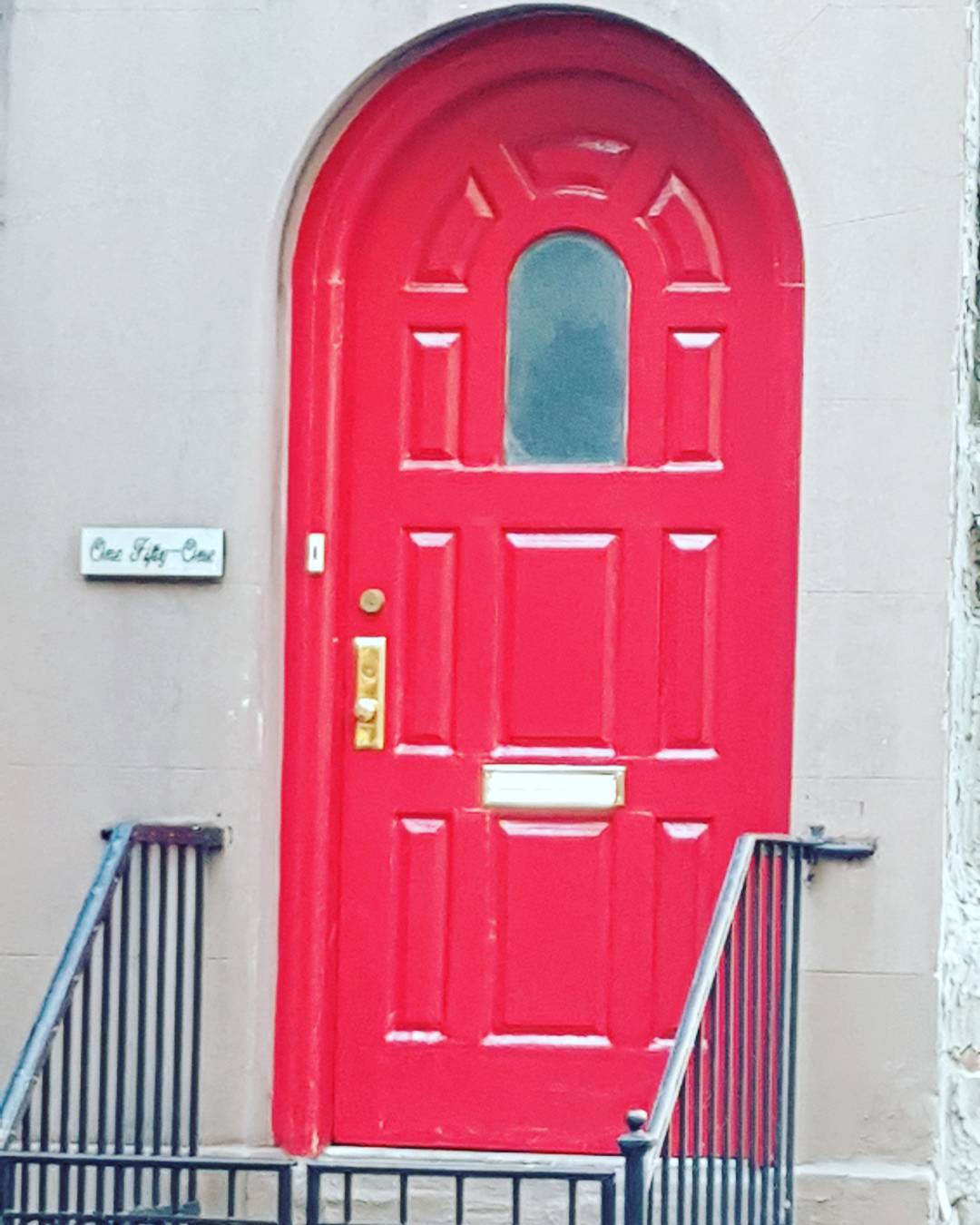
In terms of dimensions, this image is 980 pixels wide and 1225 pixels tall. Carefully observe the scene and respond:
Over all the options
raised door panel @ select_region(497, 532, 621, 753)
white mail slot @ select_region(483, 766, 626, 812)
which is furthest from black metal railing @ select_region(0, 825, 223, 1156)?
raised door panel @ select_region(497, 532, 621, 753)

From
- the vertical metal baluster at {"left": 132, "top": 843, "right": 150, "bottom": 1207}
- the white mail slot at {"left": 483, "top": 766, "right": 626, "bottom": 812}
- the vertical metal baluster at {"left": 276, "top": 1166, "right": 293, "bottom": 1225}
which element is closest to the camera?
the vertical metal baluster at {"left": 276, "top": 1166, "right": 293, "bottom": 1225}

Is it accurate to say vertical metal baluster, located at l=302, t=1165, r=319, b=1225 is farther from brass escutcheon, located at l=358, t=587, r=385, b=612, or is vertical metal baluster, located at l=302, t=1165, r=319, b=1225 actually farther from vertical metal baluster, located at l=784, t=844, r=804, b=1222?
Answer: brass escutcheon, located at l=358, t=587, r=385, b=612

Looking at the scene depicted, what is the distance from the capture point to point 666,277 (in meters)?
6.43

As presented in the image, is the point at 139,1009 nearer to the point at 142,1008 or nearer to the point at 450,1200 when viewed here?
the point at 142,1008

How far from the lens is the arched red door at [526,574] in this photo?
6293 millimetres

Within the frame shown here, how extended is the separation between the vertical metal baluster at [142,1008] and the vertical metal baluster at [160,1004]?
33 mm

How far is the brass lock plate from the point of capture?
6395 millimetres

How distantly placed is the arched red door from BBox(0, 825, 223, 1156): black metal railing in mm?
264

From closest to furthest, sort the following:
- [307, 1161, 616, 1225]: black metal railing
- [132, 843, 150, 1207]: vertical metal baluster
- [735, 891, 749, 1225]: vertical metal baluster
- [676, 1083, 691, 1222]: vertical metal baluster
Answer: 1. [676, 1083, 691, 1222]: vertical metal baluster
2. [735, 891, 749, 1225]: vertical metal baluster
3. [132, 843, 150, 1207]: vertical metal baluster
4. [307, 1161, 616, 1225]: black metal railing

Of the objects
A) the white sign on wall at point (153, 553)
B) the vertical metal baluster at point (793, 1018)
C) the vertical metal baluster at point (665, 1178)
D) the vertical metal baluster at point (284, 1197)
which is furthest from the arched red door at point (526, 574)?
the vertical metal baluster at point (284, 1197)

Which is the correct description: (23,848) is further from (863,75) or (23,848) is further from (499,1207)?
(863,75)

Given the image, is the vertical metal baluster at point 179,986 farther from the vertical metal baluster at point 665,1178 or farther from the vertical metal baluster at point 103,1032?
the vertical metal baluster at point 665,1178

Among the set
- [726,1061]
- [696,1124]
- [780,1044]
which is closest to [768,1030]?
[780,1044]

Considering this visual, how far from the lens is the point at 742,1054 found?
564 centimetres
